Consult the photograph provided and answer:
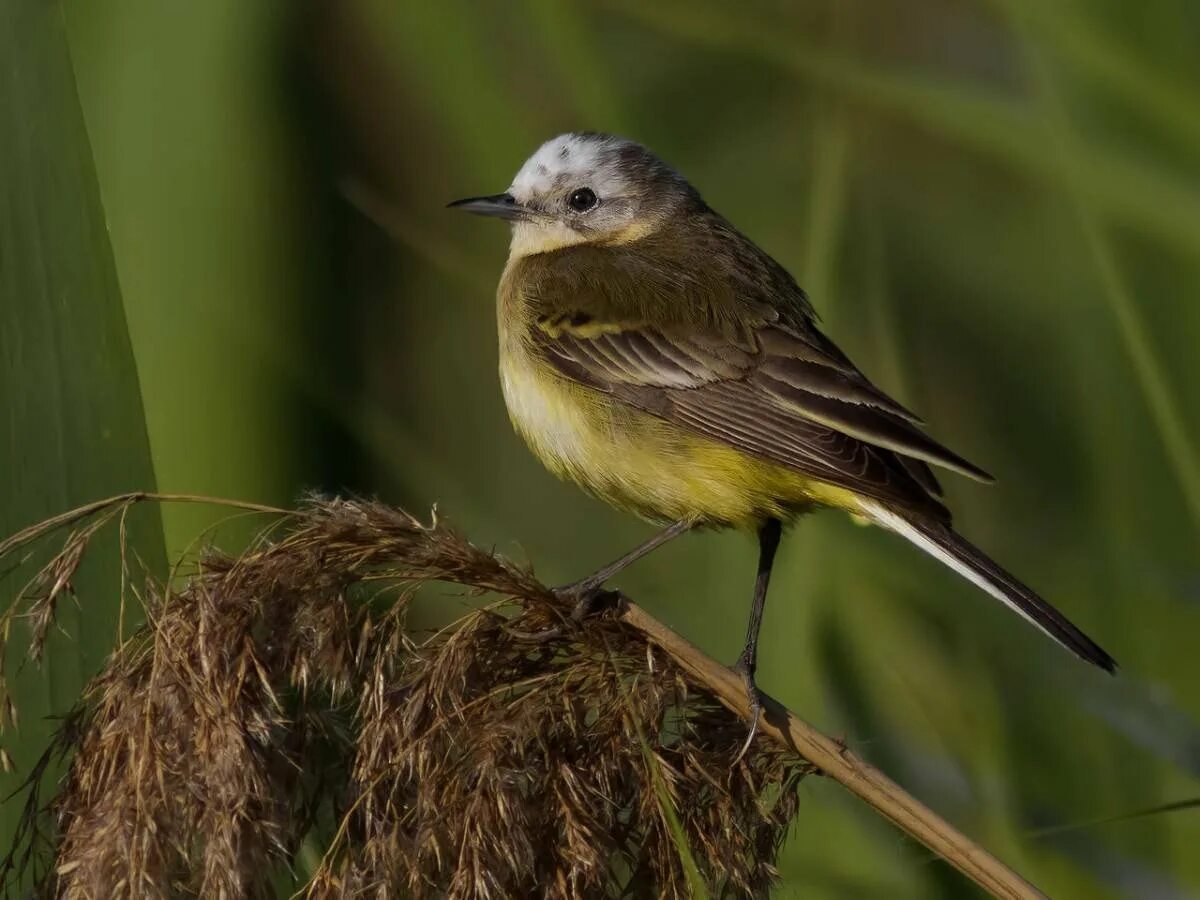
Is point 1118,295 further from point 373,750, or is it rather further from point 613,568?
point 373,750

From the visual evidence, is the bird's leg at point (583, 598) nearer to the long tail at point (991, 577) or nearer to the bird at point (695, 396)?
the bird at point (695, 396)

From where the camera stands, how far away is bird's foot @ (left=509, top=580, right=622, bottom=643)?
72.6 inches

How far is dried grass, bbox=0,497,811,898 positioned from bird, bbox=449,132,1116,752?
0.32 metres

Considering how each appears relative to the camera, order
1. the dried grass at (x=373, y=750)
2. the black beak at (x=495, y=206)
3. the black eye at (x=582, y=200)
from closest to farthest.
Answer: the dried grass at (x=373, y=750)
the black beak at (x=495, y=206)
the black eye at (x=582, y=200)

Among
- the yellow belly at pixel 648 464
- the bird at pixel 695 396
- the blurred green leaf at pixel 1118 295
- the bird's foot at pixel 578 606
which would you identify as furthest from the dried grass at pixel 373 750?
the yellow belly at pixel 648 464

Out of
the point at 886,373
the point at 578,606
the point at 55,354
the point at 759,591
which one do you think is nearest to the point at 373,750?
the point at 578,606

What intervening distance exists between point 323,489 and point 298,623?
0.65 meters

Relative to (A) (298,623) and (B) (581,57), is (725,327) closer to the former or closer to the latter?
(B) (581,57)

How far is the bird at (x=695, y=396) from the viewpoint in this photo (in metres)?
2.45

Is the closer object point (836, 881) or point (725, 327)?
point (836, 881)

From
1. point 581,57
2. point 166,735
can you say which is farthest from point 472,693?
point 581,57

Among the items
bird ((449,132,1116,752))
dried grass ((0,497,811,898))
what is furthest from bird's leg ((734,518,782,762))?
dried grass ((0,497,811,898))

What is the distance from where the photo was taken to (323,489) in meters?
2.40

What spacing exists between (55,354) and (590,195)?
1704 millimetres
